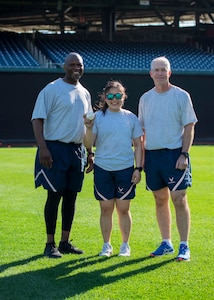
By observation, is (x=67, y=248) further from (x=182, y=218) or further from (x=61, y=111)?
(x=61, y=111)

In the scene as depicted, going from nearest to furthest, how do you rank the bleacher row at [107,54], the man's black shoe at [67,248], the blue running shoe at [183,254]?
the blue running shoe at [183,254] → the man's black shoe at [67,248] → the bleacher row at [107,54]

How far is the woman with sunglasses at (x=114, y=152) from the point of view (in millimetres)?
5973

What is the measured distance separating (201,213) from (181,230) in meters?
2.82

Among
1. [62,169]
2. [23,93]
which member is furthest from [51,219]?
[23,93]

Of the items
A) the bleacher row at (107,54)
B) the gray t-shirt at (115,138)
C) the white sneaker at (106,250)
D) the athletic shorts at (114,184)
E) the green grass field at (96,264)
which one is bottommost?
the green grass field at (96,264)

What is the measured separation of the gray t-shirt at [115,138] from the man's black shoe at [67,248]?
97 centimetres

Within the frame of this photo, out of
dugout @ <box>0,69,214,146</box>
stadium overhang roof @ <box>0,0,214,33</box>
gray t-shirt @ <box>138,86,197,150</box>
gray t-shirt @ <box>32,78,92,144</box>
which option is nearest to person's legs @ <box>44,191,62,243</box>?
gray t-shirt @ <box>32,78,92,144</box>

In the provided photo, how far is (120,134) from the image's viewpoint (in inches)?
235

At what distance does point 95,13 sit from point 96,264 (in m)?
33.8

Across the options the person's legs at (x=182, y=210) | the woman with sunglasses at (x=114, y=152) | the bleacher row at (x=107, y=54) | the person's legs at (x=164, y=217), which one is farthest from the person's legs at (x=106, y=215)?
the bleacher row at (x=107, y=54)

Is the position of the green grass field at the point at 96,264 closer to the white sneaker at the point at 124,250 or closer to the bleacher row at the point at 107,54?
the white sneaker at the point at 124,250

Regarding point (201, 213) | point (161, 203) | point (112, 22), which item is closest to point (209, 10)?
point (112, 22)

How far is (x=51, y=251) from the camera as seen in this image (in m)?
6.12

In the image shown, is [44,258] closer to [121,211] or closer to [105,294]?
[121,211]
